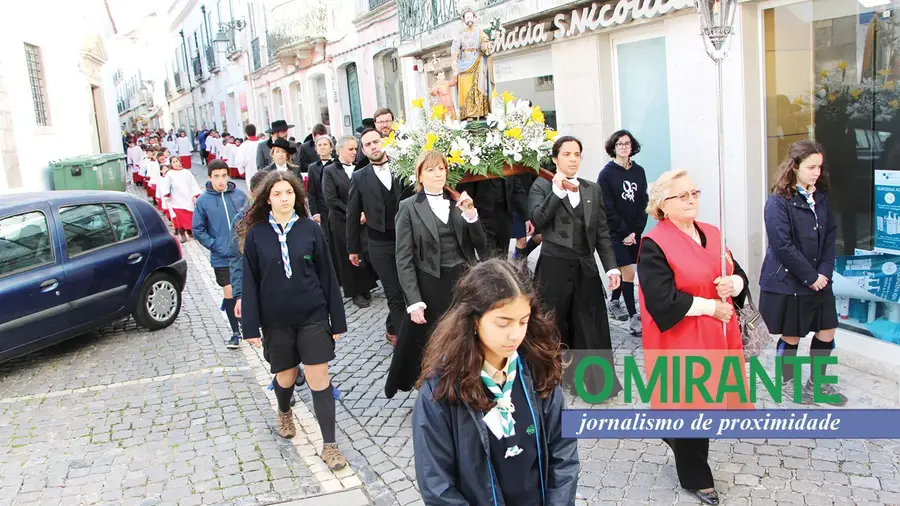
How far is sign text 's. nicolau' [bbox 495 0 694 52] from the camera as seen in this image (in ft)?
26.8

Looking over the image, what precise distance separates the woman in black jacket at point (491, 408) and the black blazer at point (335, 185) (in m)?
6.31

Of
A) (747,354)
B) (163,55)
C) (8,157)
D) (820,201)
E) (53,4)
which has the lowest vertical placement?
(747,354)

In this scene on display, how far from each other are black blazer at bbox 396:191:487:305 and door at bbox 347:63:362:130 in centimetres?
1625

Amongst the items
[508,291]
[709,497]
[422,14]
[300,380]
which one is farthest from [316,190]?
[508,291]

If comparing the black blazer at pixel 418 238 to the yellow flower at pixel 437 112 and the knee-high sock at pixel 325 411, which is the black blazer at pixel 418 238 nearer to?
the knee-high sock at pixel 325 411

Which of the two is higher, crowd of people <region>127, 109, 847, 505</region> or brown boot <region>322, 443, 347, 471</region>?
crowd of people <region>127, 109, 847, 505</region>

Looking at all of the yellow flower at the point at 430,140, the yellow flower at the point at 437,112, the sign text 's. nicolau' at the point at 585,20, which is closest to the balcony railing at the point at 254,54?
the sign text 's. nicolau' at the point at 585,20

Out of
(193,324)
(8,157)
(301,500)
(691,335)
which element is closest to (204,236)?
(193,324)

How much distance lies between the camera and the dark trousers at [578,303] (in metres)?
5.86

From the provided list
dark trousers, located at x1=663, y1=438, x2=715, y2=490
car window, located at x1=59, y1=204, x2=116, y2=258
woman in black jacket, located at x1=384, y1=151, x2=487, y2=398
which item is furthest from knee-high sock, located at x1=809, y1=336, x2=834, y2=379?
car window, located at x1=59, y1=204, x2=116, y2=258

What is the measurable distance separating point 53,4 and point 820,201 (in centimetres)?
1958

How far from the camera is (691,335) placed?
428 centimetres

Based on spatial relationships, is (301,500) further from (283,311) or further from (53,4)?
(53,4)

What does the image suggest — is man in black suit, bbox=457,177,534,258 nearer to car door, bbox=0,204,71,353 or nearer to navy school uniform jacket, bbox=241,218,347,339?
navy school uniform jacket, bbox=241,218,347,339
